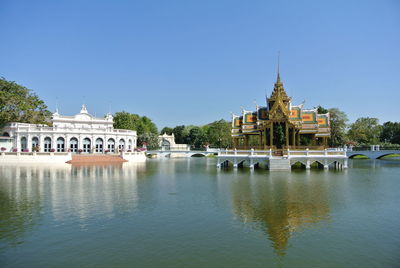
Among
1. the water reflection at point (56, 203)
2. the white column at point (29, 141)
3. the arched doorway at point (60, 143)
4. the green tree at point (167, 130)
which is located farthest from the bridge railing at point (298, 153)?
the green tree at point (167, 130)

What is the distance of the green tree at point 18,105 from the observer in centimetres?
5244

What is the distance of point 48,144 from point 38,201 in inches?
1734

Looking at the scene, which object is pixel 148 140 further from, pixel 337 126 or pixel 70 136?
pixel 337 126

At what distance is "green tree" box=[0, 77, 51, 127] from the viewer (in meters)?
52.4

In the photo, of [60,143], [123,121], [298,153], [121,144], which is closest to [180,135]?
[123,121]

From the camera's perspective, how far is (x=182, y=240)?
9852mm

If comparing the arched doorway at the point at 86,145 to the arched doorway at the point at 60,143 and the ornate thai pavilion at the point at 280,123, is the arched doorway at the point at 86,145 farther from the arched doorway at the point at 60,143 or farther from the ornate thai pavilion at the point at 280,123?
the ornate thai pavilion at the point at 280,123

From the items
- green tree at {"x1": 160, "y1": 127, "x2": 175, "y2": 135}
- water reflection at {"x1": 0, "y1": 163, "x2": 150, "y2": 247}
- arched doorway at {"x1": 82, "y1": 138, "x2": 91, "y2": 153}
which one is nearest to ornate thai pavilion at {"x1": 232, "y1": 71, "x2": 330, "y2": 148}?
water reflection at {"x1": 0, "y1": 163, "x2": 150, "y2": 247}

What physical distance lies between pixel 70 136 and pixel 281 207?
50765 mm

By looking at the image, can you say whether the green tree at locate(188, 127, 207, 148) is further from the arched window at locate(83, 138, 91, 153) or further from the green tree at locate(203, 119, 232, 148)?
the arched window at locate(83, 138, 91, 153)

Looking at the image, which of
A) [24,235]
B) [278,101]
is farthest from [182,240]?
[278,101]

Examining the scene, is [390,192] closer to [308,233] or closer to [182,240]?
[308,233]

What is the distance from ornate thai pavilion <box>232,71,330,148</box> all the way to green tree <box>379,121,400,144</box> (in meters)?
50.6

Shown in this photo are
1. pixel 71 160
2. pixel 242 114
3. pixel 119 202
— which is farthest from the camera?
pixel 71 160
